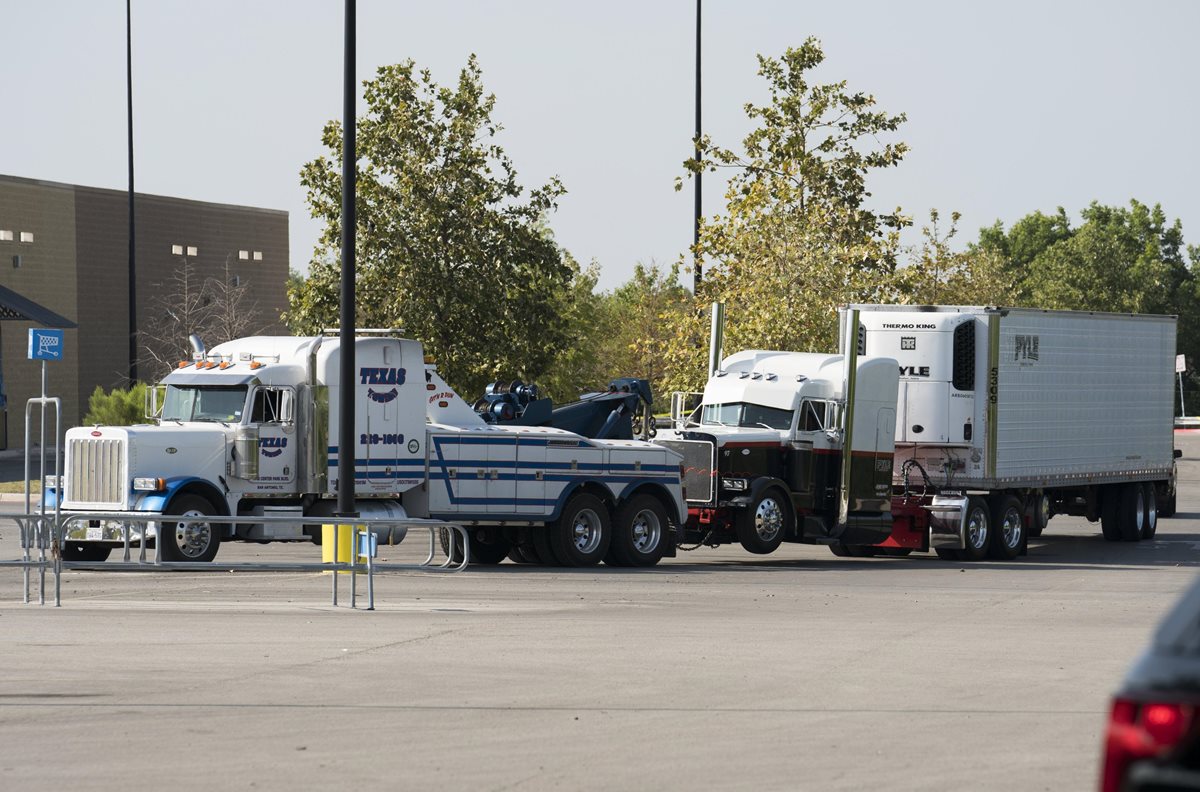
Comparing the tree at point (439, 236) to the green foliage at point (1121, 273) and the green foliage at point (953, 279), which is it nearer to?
the green foliage at point (953, 279)

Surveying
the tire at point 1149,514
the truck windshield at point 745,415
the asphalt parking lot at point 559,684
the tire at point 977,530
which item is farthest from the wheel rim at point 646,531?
the tire at point 1149,514

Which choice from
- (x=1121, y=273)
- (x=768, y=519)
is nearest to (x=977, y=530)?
(x=768, y=519)

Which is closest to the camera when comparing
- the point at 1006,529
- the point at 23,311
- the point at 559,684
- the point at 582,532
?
the point at 559,684

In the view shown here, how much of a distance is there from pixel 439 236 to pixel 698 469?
457 inches

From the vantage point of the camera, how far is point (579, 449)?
78.8 feet

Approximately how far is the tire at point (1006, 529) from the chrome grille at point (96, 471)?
12599 mm

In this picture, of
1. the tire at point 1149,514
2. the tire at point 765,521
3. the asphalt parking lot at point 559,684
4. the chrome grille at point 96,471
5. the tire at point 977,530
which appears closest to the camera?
the asphalt parking lot at point 559,684

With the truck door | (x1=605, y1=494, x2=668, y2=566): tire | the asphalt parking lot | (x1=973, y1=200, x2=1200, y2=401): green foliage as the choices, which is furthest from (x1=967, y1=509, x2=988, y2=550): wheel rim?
(x1=973, y1=200, x2=1200, y2=401): green foliage

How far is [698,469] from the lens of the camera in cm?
2541

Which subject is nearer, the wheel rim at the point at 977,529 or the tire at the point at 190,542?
the tire at the point at 190,542

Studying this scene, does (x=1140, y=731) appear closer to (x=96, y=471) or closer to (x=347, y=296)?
(x=347, y=296)

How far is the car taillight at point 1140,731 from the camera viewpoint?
4.52 m

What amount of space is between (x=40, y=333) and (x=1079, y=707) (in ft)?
33.4

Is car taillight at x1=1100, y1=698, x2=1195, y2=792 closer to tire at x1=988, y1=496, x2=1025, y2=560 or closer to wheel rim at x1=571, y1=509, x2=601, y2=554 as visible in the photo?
wheel rim at x1=571, y1=509, x2=601, y2=554
